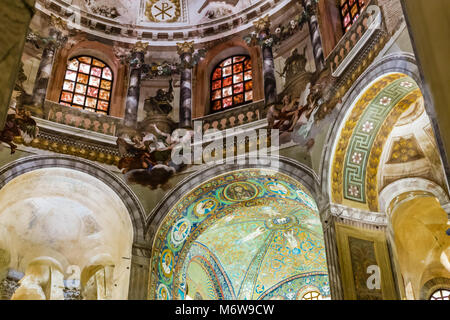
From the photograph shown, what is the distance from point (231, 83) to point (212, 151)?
7.29ft

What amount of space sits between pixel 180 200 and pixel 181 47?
4530mm

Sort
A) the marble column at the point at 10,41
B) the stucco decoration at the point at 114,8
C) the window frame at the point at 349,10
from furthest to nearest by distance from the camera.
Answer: the stucco decoration at the point at 114,8 < the window frame at the point at 349,10 < the marble column at the point at 10,41

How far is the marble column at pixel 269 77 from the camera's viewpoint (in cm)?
1264

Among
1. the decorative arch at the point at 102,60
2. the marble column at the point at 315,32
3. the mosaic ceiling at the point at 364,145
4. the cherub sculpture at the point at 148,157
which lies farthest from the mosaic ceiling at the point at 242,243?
the decorative arch at the point at 102,60

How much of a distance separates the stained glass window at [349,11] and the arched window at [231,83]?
2.86 meters

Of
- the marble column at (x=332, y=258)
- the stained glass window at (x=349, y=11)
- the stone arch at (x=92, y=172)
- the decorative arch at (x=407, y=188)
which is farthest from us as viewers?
the stone arch at (x=92, y=172)

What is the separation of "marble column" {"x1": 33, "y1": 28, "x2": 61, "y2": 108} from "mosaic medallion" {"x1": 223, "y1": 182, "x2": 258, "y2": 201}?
4.80 m

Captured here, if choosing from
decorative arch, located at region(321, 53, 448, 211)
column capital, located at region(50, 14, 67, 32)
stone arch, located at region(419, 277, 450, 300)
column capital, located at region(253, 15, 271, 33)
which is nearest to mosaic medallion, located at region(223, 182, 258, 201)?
decorative arch, located at region(321, 53, 448, 211)

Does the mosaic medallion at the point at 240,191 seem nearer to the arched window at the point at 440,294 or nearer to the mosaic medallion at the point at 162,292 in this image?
the mosaic medallion at the point at 162,292

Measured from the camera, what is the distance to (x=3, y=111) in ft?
9.30

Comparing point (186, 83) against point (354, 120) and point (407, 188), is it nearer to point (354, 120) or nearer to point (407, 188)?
point (354, 120)

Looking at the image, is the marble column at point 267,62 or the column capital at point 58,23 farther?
the column capital at point 58,23

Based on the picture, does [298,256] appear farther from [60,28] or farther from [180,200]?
[60,28]
